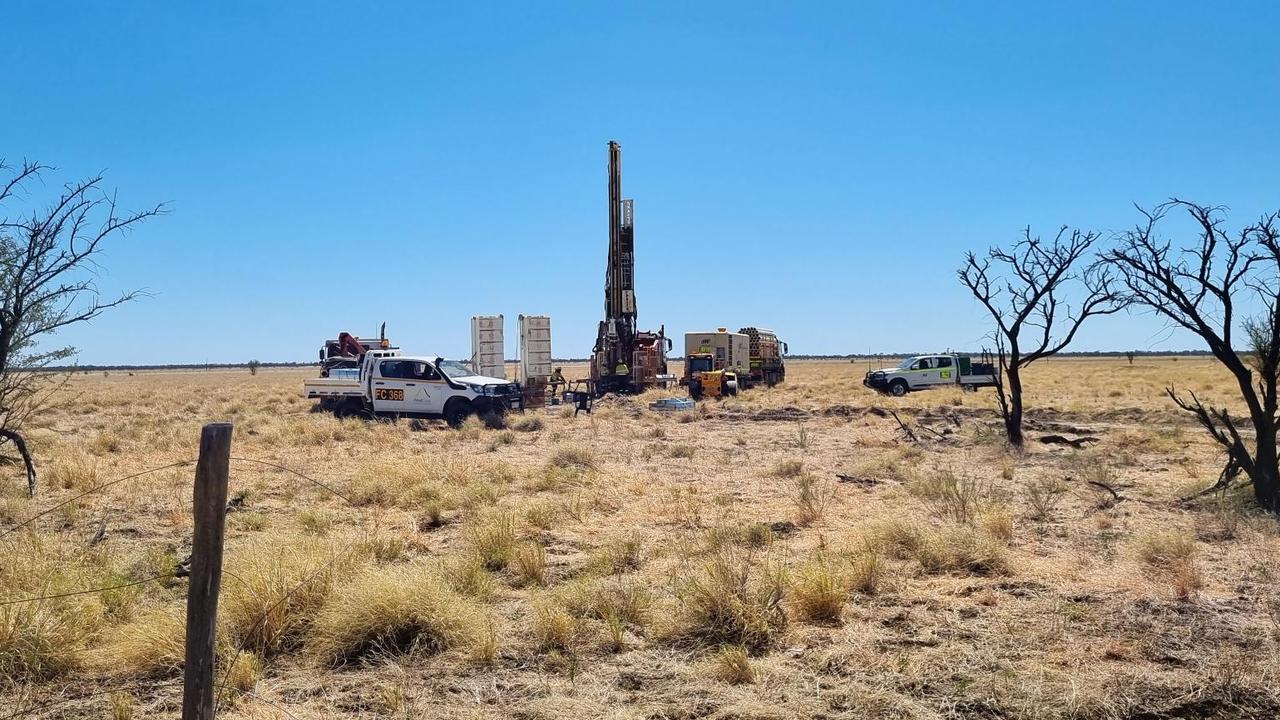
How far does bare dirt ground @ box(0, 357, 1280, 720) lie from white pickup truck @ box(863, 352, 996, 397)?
26.5 metres

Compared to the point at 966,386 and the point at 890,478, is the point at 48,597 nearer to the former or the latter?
the point at 890,478

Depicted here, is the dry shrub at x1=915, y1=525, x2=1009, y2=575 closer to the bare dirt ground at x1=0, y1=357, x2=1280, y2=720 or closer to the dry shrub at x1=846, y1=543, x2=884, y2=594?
the bare dirt ground at x1=0, y1=357, x2=1280, y2=720

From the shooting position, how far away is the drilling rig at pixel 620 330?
3522cm

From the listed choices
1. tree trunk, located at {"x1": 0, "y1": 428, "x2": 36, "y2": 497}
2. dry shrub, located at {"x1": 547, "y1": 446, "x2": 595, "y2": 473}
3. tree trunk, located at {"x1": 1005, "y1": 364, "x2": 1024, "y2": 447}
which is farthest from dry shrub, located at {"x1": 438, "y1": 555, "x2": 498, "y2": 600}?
tree trunk, located at {"x1": 1005, "y1": 364, "x2": 1024, "y2": 447}

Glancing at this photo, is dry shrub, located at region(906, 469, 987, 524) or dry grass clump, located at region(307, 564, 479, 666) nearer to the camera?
dry grass clump, located at region(307, 564, 479, 666)

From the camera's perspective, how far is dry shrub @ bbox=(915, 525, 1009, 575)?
332 inches

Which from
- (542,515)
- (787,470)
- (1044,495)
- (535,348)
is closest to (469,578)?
(542,515)

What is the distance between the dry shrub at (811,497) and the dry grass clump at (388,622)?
209 inches

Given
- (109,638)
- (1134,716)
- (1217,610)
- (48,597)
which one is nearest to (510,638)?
(109,638)

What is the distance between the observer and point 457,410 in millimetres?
25234

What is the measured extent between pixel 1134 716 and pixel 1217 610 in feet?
8.04

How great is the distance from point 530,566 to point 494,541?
0.96 m

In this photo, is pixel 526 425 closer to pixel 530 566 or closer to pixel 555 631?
pixel 530 566

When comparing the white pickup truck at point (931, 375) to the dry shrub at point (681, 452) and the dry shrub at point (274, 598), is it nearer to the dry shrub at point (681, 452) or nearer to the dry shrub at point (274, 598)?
the dry shrub at point (681, 452)
